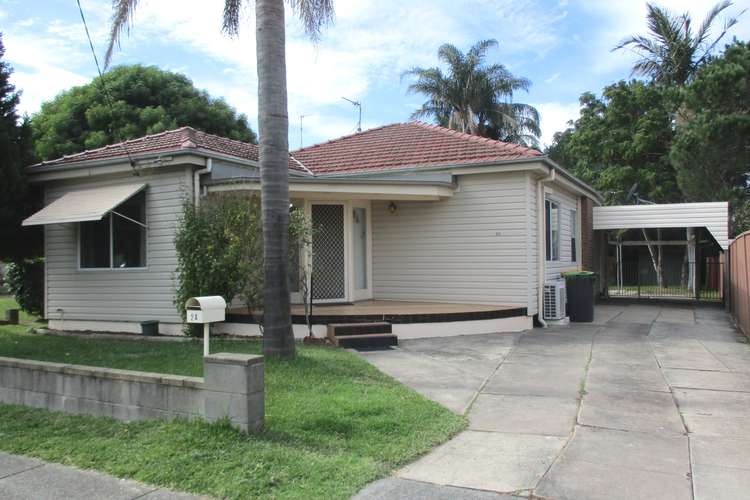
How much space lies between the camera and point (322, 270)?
39.4 ft

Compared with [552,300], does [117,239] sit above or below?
above

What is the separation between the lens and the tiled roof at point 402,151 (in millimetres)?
12297

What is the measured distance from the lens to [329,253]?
39.7ft

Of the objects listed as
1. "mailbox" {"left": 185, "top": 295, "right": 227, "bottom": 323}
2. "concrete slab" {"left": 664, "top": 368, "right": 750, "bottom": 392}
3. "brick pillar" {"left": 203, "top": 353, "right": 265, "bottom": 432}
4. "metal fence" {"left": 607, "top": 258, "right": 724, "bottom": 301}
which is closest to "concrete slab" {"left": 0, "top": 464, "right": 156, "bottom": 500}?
"brick pillar" {"left": 203, "top": 353, "right": 265, "bottom": 432}

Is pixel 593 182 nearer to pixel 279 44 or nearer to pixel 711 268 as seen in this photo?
pixel 711 268

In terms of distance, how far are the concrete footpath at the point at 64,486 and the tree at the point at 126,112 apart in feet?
63.9

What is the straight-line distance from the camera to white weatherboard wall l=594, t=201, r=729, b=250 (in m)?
16.3

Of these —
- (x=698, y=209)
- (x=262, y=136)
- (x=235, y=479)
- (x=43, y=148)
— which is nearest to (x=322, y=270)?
(x=262, y=136)

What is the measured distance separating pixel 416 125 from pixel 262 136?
9390 millimetres

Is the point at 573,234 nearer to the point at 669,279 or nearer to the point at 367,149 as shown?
the point at 367,149

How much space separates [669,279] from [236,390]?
28.7 m

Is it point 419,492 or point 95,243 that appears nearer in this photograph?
point 419,492

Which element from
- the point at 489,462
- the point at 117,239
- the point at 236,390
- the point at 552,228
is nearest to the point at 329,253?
the point at 117,239

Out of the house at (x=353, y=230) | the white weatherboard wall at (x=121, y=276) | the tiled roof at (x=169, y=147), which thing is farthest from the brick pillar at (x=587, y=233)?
the white weatherboard wall at (x=121, y=276)
